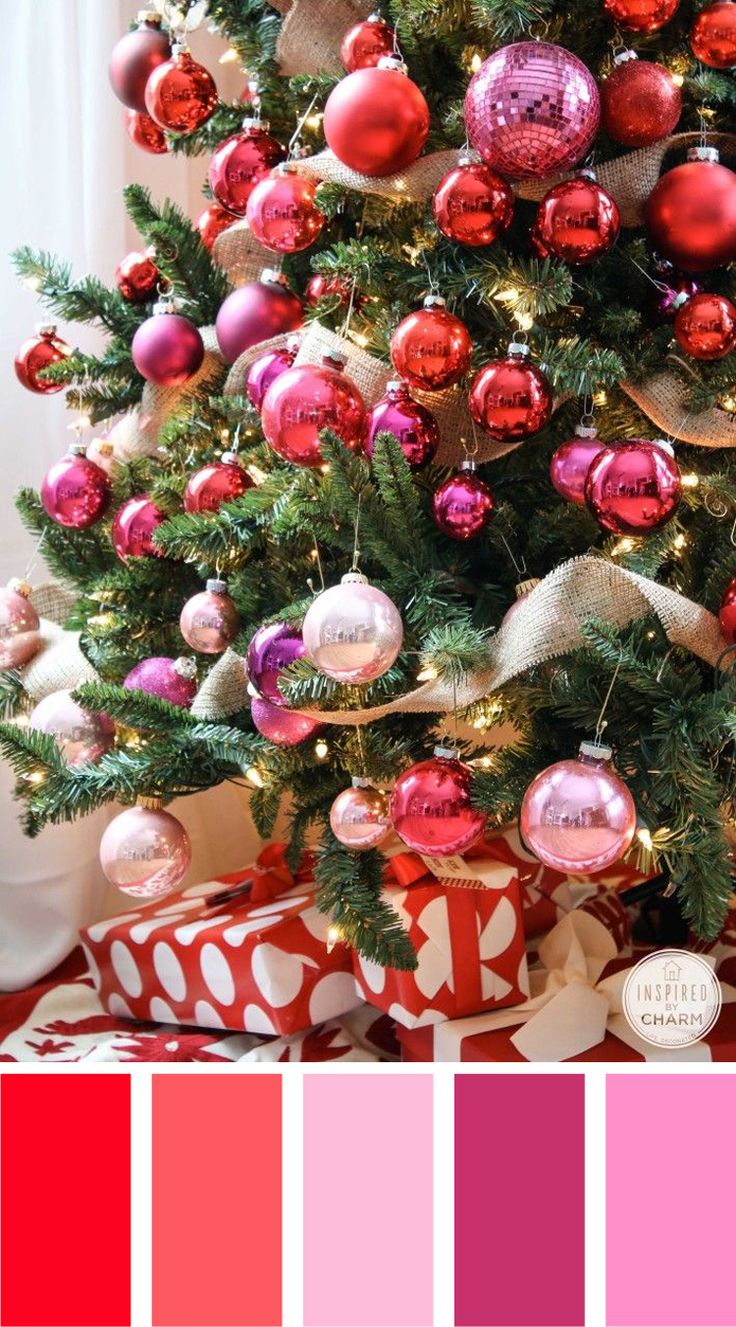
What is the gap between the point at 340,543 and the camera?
2.07 ft

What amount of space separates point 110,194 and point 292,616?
0.71 m

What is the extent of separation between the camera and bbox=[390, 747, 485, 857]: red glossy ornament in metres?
0.60

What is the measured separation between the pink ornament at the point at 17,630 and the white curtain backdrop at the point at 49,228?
0.31 meters

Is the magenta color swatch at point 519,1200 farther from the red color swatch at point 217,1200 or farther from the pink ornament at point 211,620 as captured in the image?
the pink ornament at point 211,620

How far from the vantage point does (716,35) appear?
2.06 ft

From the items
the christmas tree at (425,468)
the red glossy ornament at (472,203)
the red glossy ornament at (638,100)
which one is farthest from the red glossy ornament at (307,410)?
the red glossy ornament at (638,100)

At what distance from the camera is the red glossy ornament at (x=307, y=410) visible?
611 millimetres

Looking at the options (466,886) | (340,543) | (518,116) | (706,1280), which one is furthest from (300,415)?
(706,1280)

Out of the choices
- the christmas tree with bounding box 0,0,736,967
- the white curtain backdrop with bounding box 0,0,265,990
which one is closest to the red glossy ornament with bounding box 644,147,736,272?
the christmas tree with bounding box 0,0,736,967

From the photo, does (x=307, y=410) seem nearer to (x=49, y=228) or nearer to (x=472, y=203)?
(x=472, y=203)

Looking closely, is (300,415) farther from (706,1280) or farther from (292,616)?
(706,1280)

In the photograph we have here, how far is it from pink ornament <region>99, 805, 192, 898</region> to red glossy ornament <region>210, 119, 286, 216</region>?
16.9 inches

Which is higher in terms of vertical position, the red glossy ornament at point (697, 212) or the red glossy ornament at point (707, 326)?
the red glossy ornament at point (697, 212)

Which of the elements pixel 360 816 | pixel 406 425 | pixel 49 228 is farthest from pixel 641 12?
pixel 49 228
